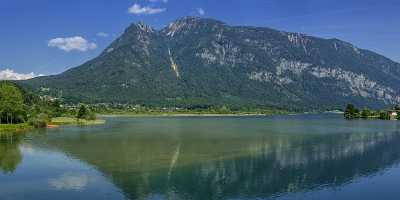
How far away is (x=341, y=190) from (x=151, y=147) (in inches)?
1737

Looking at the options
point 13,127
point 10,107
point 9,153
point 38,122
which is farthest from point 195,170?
point 38,122

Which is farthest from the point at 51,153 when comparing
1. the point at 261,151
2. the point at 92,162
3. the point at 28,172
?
the point at 261,151

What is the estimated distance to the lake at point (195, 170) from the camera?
1971 inches

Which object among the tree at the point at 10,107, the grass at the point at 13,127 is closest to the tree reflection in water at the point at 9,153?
the grass at the point at 13,127

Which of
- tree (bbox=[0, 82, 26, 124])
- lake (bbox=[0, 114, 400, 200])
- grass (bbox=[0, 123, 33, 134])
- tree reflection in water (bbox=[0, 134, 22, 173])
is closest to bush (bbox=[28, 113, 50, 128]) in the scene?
tree (bbox=[0, 82, 26, 124])

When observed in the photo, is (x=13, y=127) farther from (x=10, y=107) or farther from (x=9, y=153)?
(x=9, y=153)

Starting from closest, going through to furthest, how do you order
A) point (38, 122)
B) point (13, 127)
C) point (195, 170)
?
point (195, 170) → point (13, 127) → point (38, 122)

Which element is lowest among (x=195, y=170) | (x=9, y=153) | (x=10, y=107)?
(x=195, y=170)

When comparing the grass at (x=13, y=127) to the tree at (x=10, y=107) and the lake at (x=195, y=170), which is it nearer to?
the tree at (x=10, y=107)

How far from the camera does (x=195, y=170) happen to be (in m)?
62.7

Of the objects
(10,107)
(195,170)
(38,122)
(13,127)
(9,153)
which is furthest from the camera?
(38,122)

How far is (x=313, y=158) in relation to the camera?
7725 cm

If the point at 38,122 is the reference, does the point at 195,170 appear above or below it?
below

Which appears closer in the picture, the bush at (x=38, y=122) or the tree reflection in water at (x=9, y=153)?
the tree reflection in water at (x=9, y=153)
